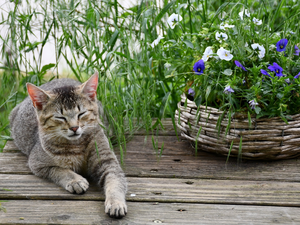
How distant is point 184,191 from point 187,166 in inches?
14.3

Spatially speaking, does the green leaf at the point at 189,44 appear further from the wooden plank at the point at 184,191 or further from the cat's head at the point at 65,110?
the wooden plank at the point at 184,191

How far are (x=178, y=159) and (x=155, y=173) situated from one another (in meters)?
0.27

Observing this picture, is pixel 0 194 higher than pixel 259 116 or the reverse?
the reverse

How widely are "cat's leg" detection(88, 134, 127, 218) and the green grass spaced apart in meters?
0.25

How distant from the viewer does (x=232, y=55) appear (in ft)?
7.22

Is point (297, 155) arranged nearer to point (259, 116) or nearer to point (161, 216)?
point (259, 116)

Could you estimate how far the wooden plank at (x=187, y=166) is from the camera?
2.23 meters

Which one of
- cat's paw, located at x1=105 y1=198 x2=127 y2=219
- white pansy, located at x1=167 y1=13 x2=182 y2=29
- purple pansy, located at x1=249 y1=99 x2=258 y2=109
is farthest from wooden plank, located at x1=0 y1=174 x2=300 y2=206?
white pansy, located at x1=167 y1=13 x2=182 y2=29

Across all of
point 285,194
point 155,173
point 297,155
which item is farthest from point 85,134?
point 297,155

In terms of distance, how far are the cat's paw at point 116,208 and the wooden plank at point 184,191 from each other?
0.17 meters

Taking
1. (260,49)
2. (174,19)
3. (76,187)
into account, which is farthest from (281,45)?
(76,187)

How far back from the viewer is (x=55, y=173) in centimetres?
221

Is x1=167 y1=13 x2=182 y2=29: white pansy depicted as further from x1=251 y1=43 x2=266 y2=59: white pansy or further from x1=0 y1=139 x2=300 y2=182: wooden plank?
x1=0 y1=139 x2=300 y2=182: wooden plank

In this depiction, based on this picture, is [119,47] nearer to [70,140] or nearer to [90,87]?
[90,87]
